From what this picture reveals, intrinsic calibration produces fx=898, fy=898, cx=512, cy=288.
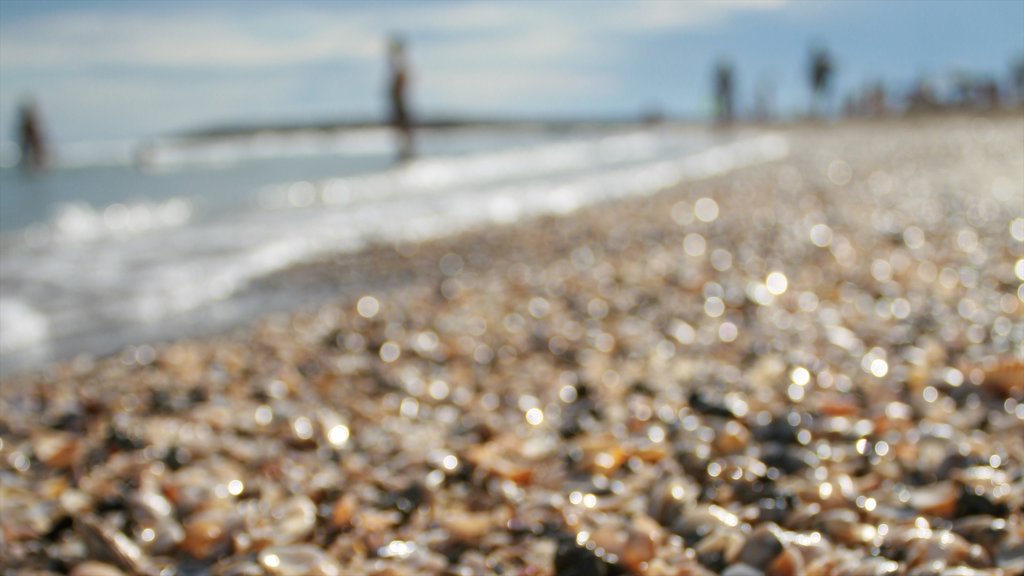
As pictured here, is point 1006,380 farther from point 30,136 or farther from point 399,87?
point 30,136

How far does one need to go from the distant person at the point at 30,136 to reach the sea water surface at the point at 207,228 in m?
8.49

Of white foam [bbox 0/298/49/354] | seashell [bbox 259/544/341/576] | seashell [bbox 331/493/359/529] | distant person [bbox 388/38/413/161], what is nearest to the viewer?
seashell [bbox 259/544/341/576]

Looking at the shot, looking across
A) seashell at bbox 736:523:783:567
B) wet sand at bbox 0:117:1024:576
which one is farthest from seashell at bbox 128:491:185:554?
seashell at bbox 736:523:783:567

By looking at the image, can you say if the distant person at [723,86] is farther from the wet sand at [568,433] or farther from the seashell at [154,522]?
the seashell at [154,522]

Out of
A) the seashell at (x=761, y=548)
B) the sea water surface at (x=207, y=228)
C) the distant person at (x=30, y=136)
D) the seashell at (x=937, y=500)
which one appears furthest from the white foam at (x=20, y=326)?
the distant person at (x=30, y=136)

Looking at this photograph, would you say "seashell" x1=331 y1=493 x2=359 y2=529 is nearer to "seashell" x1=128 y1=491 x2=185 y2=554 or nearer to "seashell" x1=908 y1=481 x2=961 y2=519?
"seashell" x1=128 y1=491 x2=185 y2=554

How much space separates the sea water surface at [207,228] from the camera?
5.16m

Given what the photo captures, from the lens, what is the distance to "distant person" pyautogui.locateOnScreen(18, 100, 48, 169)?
27.7 m

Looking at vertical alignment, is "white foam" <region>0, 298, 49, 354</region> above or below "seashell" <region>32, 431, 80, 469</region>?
below

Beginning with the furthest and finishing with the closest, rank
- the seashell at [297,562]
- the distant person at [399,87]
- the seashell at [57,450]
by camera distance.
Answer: the distant person at [399,87], the seashell at [57,450], the seashell at [297,562]

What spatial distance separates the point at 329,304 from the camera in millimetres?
5219

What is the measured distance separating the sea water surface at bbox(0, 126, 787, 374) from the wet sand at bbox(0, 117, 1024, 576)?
3.24 ft

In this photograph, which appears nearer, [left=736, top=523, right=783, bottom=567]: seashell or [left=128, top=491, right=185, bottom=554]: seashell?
[left=736, top=523, right=783, bottom=567]: seashell

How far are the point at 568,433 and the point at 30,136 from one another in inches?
1190
